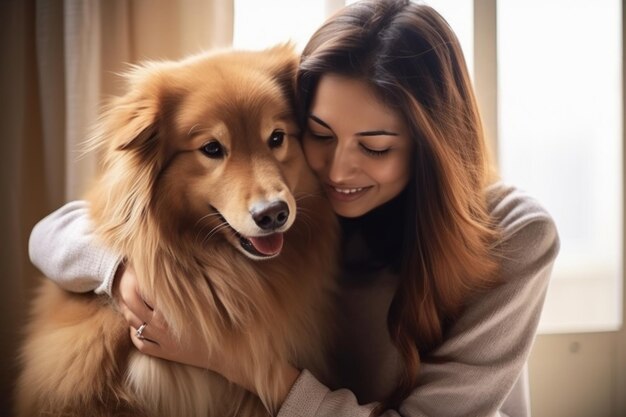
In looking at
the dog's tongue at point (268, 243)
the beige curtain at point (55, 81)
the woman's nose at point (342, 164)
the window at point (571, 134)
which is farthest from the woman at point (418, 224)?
the window at point (571, 134)

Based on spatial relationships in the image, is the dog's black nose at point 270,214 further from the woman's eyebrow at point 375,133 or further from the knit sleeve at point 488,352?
the knit sleeve at point 488,352

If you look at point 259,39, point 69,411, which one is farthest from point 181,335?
point 259,39

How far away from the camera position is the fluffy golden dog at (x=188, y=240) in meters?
1.25

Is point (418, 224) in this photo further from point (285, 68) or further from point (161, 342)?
point (161, 342)

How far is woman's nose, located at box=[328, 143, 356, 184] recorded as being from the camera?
50.5 inches

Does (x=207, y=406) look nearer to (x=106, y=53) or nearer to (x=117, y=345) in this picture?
(x=117, y=345)

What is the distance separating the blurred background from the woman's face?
0.70 meters

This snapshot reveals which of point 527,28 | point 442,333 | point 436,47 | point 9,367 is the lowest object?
point 9,367

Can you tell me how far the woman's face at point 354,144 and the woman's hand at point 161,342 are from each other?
0.41m

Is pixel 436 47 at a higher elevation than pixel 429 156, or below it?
higher

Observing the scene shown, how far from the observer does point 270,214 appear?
117cm

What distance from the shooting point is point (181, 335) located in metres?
1.27

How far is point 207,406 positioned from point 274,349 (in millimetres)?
183

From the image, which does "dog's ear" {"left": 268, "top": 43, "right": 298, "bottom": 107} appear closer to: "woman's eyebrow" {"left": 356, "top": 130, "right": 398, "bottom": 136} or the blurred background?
"woman's eyebrow" {"left": 356, "top": 130, "right": 398, "bottom": 136}
